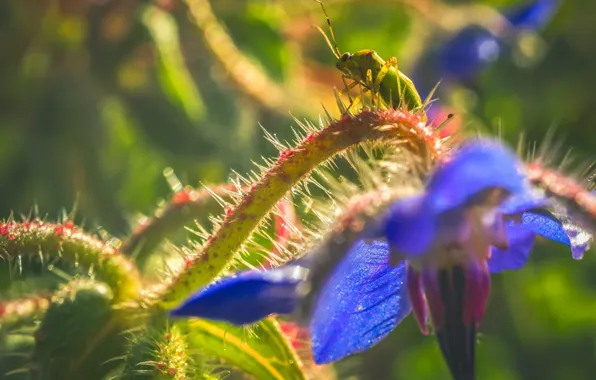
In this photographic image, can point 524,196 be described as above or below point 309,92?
below

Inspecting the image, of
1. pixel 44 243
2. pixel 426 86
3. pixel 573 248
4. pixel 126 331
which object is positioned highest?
pixel 426 86

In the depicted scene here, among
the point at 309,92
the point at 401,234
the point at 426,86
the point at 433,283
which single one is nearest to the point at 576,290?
the point at 426,86

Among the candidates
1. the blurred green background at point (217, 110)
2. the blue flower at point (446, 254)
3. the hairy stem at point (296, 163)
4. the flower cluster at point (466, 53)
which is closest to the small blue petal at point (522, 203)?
the blue flower at point (446, 254)

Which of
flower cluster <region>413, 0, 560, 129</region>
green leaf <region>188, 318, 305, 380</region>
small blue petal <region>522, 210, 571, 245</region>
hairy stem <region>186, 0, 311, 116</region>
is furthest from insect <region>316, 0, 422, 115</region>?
flower cluster <region>413, 0, 560, 129</region>

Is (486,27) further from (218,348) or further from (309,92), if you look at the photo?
(218,348)

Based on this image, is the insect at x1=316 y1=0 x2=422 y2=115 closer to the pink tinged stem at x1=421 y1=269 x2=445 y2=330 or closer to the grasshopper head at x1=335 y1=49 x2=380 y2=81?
the grasshopper head at x1=335 y1=49 x2=380 y2=81

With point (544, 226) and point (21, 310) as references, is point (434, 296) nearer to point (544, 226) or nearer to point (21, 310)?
point (544, 226)

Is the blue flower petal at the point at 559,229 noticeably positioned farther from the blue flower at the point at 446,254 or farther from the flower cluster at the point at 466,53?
the flower cluster at the point at 466,53
